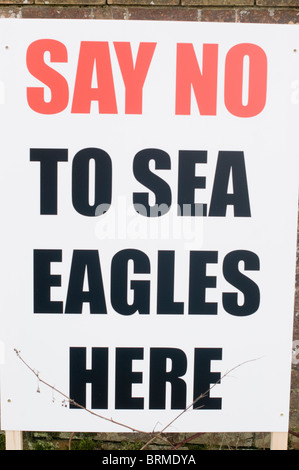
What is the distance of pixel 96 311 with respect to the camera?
62.5 inches

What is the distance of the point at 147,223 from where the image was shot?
1568 millimetres

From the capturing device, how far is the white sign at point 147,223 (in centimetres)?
150

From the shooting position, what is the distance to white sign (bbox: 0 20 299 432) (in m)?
1.50

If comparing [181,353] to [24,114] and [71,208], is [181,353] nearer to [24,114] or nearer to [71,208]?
[71,208]

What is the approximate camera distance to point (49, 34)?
4.86 ft

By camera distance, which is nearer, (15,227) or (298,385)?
(15,227)

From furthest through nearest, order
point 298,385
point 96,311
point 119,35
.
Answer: point 298,385 → point 96,311 → point 119,35

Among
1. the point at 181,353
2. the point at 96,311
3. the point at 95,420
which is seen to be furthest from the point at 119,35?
the point at 95,420

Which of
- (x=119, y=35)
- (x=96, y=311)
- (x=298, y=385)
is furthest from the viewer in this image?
(x=298, y=385)

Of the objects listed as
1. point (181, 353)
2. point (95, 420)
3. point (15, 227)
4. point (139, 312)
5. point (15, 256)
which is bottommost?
point (95, 420)

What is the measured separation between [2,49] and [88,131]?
0.43 metres

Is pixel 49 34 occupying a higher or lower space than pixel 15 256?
higher

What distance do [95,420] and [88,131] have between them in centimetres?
113

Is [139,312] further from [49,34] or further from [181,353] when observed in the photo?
[49,34]
